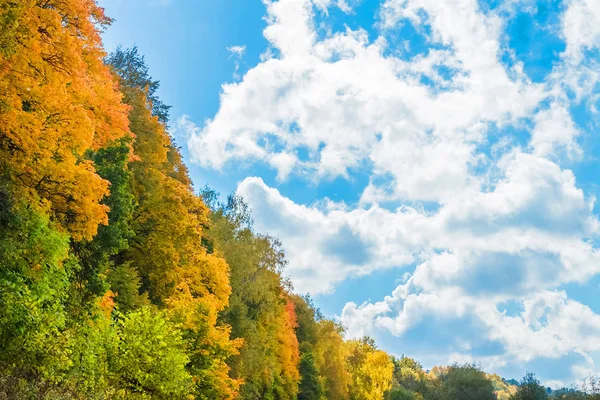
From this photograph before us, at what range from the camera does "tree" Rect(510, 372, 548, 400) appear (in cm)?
9269

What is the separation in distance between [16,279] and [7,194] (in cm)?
262

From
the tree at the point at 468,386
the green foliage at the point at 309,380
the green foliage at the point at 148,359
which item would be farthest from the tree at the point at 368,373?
the green foliage at the point at 148,359

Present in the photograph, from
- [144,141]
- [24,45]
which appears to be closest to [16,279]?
[24,45]

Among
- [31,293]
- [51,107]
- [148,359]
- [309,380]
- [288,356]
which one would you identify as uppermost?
[309,380]

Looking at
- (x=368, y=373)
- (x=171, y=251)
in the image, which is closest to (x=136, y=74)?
(x=171, y=251)

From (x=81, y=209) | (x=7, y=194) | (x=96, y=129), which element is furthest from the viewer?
(x=96, y=129)

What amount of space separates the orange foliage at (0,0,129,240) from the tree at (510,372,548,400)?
8469cm

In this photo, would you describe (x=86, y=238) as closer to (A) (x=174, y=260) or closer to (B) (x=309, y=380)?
(A) (x=174, y=260)

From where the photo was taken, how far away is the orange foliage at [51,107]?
19.6 metres

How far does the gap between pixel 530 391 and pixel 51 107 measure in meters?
89.1

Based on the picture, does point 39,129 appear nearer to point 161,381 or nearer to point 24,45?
point 24,45

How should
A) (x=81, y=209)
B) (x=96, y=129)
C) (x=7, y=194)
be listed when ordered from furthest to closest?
(x=96, y=129) → (x=81, y=209) → (x=7, y=194)

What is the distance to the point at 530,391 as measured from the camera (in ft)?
Result: 305

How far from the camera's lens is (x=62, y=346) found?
17312mm
